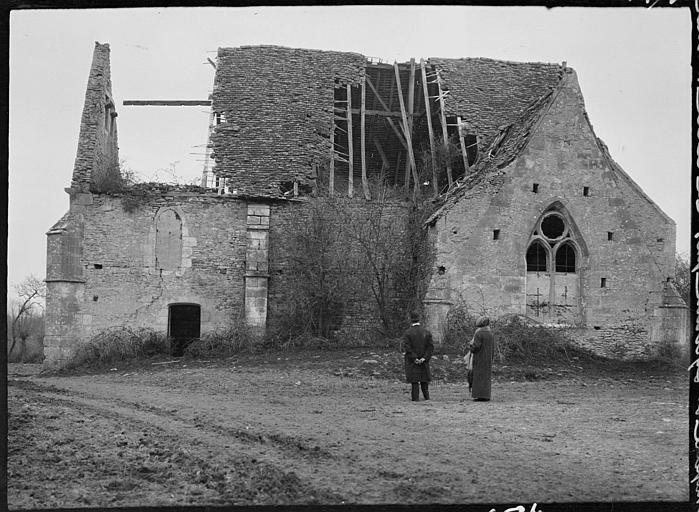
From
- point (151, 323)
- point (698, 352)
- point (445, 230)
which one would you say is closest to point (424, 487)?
point (698, 352)

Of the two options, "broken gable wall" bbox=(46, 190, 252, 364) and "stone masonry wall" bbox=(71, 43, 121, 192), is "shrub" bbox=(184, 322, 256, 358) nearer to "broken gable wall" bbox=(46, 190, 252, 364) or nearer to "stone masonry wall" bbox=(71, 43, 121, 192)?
"broken gable wall" bbox=(46, 190, 252, 364)

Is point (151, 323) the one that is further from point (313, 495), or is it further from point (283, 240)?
point (313, 495)

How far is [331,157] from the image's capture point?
23641 millimetres

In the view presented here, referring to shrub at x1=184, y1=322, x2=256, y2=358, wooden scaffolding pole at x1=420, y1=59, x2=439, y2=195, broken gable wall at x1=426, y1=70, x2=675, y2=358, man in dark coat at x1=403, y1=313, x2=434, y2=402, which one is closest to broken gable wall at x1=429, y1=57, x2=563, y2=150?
wooden scaffolding pole at x1=420, y1=59, x2=439, y2=195

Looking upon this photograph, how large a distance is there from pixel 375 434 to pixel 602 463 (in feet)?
9.18

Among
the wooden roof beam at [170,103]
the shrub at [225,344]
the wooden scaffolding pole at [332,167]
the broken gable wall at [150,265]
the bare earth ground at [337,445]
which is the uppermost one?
the wooden roof beam at [170,103]

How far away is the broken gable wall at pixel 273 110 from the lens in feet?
75.4

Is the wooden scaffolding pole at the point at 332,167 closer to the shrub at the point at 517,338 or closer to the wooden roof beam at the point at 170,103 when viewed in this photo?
the wooden roof beam at the point at 170,103

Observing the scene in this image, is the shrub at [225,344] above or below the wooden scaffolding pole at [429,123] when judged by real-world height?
below

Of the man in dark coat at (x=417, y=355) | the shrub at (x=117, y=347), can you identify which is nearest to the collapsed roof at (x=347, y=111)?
the shrub at (x=117, y=347)

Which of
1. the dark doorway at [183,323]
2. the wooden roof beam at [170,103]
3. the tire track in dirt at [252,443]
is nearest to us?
the tire track in dirt at [252,443]

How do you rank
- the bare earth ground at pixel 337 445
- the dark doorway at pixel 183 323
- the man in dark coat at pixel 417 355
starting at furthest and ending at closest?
the dark doorway at pixel 183 323, the man in dark coat at pixel 417 355, the bare earth ground at pixel 337 445

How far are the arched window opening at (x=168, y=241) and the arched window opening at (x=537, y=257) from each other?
938cm

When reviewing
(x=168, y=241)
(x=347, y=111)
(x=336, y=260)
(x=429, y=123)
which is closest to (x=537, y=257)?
(x=336, y=260)
